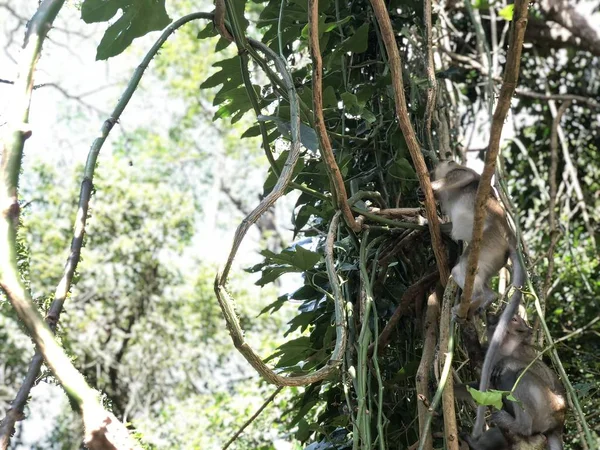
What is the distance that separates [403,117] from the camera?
1.91 metres

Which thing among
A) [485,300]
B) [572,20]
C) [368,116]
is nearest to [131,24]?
[368,116]

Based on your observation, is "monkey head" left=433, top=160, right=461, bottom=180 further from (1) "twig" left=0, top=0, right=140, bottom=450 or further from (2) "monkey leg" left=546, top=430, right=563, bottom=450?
(1) "twig" left=0, top=0, right=140, bottom=450

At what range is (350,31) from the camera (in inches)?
111

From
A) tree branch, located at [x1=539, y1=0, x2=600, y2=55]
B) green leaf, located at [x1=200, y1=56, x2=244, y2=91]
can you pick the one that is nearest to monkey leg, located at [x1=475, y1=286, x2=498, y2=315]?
green leaf, located at [x1=200, y1=56, x2=244, y2=91]

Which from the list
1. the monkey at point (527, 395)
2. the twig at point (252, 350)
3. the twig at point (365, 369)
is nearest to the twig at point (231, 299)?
the twig at point (252, 350)

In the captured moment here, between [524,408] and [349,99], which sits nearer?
[524,408]

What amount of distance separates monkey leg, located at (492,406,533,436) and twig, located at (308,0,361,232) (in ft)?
2.34

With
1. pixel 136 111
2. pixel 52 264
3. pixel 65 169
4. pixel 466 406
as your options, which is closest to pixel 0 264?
pixel 466 406

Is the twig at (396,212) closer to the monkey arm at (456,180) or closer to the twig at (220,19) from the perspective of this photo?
the monkey arm at (456,180)

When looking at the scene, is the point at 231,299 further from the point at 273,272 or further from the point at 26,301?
the point at 273,272

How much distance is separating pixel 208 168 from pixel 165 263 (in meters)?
5.61

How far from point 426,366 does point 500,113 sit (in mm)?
960

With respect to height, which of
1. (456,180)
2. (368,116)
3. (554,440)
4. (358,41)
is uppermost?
(358,41)

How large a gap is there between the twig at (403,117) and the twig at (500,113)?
11.2 inches
